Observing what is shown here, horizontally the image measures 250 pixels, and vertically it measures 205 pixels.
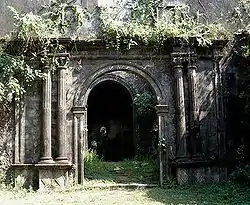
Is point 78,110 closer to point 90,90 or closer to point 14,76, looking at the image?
point 90,90

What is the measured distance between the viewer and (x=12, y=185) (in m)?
11.8

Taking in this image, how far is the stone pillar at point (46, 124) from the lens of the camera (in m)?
12.0

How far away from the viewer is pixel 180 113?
41.1 feet

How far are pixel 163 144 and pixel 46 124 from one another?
313 cm

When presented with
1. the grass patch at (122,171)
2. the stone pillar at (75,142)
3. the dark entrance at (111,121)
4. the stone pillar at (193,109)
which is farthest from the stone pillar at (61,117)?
the dark entrance at (111,121)

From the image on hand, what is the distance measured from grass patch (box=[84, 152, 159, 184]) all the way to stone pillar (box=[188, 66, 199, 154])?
1420 mm

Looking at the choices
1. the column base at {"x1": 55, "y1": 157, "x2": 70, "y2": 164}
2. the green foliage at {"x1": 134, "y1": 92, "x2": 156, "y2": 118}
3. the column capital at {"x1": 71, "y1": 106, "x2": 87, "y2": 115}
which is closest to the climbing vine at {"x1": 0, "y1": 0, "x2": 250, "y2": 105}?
the column capital at {"x1": 71, "y1": 106, "x2": 87, "y2": 115}

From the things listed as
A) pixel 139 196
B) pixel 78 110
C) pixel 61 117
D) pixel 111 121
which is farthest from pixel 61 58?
pixel 111 121

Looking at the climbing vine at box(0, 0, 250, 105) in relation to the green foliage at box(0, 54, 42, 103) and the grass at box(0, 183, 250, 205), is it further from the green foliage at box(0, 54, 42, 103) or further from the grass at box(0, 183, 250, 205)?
the grass at box(0, 183, 250, 205)

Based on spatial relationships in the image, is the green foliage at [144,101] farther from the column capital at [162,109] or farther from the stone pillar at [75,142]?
the stone pillar at [75,142]

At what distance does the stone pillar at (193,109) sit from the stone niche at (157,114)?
0.09 ft

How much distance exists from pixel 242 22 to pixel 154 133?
4849 millimetres

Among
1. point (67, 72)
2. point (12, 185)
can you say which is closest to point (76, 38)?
point (67, 72)

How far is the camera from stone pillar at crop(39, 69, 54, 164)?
11984 mm
